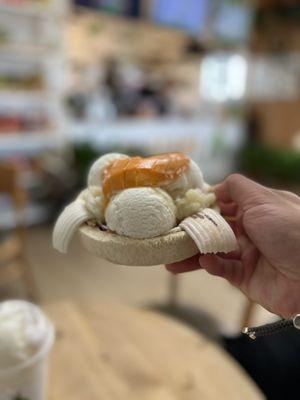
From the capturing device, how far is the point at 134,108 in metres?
4.56

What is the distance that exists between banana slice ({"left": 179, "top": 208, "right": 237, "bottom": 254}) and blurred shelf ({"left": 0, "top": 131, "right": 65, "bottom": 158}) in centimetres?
311

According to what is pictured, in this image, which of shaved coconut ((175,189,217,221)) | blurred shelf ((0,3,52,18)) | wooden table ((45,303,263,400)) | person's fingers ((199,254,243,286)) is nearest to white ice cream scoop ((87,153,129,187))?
shaved coconut ((175,189,217,221))

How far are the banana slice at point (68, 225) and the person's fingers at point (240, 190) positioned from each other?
300 mm

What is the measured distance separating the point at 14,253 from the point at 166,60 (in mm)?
4633

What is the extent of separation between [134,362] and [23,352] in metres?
0.35

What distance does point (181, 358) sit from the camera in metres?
0.97

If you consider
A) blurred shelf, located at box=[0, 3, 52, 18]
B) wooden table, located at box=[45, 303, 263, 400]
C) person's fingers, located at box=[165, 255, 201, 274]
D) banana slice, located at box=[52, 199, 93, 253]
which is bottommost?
wooden table, located at box=[45, 303, 263, 400]

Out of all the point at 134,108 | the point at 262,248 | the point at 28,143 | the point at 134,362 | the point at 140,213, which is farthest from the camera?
the point at 134,108

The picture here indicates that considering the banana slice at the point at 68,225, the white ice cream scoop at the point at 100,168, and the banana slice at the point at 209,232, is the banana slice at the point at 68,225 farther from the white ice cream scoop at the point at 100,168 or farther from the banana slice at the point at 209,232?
the banana slice at the point at 209,232

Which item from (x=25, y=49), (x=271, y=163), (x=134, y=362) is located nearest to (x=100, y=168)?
(x=134, y=362)

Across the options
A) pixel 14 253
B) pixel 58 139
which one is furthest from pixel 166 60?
pixel 14 253

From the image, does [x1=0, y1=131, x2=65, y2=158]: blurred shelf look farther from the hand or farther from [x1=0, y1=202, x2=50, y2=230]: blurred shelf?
the hand

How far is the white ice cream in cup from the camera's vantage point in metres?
0.68

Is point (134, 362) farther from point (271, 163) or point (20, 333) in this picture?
point (271, 163)
